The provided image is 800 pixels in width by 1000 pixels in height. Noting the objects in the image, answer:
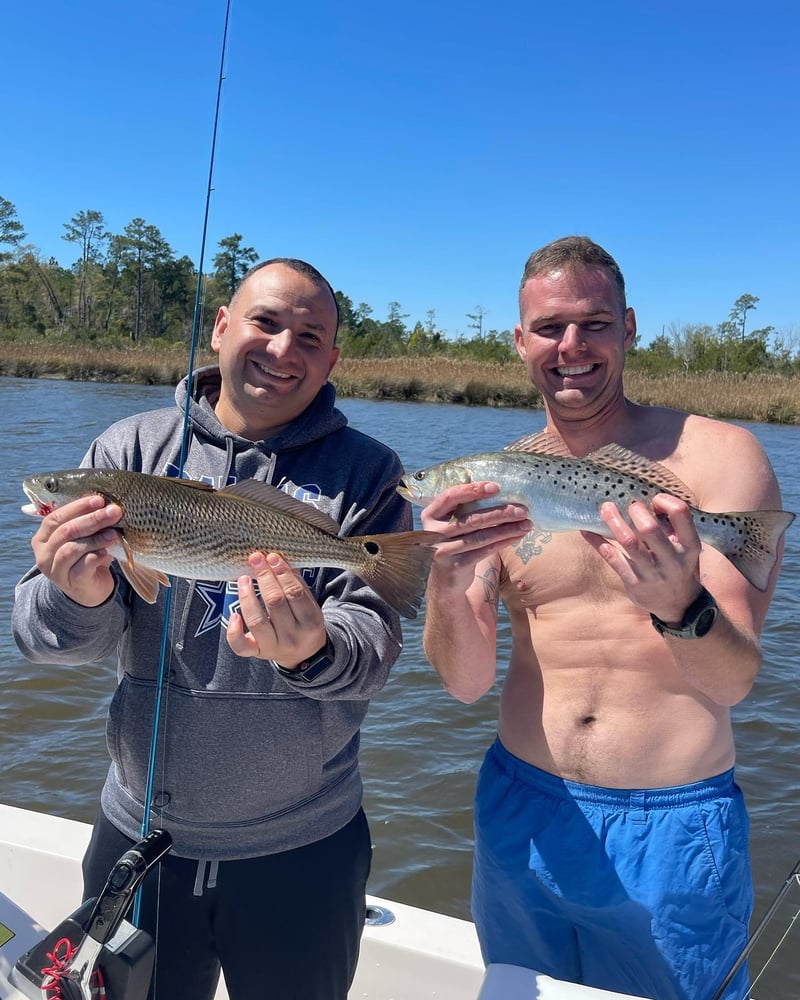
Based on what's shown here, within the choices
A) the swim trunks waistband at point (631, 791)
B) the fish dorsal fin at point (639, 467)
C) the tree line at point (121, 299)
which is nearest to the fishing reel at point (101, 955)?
the swim trunks waistband at point (631, 791)

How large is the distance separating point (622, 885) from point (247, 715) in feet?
4.81

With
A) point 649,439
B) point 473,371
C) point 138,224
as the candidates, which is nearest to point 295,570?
point 649,439

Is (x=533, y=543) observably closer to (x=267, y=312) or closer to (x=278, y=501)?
(x=278, y=501)

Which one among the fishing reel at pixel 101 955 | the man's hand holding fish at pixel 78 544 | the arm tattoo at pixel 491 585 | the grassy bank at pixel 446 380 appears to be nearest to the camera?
the fishing reel at pixel 101 955

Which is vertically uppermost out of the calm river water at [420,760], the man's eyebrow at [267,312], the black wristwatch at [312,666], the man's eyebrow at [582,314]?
the man's eyebrow at [582,314]

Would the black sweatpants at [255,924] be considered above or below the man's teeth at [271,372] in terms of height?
below

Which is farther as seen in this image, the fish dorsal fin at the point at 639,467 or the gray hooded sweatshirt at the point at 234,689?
the fish dorsal fin at the point at 639,467

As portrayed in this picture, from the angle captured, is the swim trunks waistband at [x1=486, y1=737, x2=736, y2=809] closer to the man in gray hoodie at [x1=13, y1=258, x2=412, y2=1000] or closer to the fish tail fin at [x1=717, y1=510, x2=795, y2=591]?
the man in gray hoodie at [x1=13, y1=258, x2=412, y2=1000]

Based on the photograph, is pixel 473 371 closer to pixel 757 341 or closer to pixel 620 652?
pixel 757 341

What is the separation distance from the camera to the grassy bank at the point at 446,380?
3544cm

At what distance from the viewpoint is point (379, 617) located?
2.77 metres

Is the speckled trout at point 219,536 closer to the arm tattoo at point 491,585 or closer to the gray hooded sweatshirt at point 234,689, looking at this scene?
the gray hooded sweatshirt at point 234,689

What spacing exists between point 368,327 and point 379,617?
312ft

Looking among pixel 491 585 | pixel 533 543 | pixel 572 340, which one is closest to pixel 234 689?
pixel 491 585
